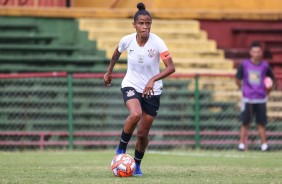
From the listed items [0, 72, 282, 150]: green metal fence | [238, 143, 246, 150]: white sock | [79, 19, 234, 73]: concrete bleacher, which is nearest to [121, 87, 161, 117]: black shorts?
[238, 143, 246, 150]: white sock

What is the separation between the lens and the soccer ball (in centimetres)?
1254

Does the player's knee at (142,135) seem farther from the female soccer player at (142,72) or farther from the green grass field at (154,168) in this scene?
the green grass field at (154,168)

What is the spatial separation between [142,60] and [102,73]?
8.81 meters

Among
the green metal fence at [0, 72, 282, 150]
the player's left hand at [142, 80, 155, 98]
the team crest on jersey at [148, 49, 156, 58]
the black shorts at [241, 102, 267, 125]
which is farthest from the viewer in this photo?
the green metal fence at [0, 72, 282, 150]

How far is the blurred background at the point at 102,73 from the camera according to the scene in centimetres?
2103

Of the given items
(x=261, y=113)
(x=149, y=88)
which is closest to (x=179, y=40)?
(x=261, y=113)

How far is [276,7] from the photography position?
2606 cm

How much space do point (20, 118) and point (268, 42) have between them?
6.76 m

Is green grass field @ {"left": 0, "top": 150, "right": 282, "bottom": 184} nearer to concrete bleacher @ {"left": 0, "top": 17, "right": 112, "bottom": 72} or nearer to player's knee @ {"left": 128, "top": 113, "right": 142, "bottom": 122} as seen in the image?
player's knee @ {"left": 128, "top": 113, "right": 142, "bottom": 122}

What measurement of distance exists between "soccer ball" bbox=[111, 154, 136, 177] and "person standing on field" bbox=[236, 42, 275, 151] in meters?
8.13

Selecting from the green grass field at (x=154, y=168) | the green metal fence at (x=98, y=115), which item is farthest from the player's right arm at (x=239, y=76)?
the green grass field at (x=154, y=168)

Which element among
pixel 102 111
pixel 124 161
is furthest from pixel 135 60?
pixel 102 111

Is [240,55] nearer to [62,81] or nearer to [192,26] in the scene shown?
[192,26]

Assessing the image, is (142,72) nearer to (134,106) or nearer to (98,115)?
(134,106)
